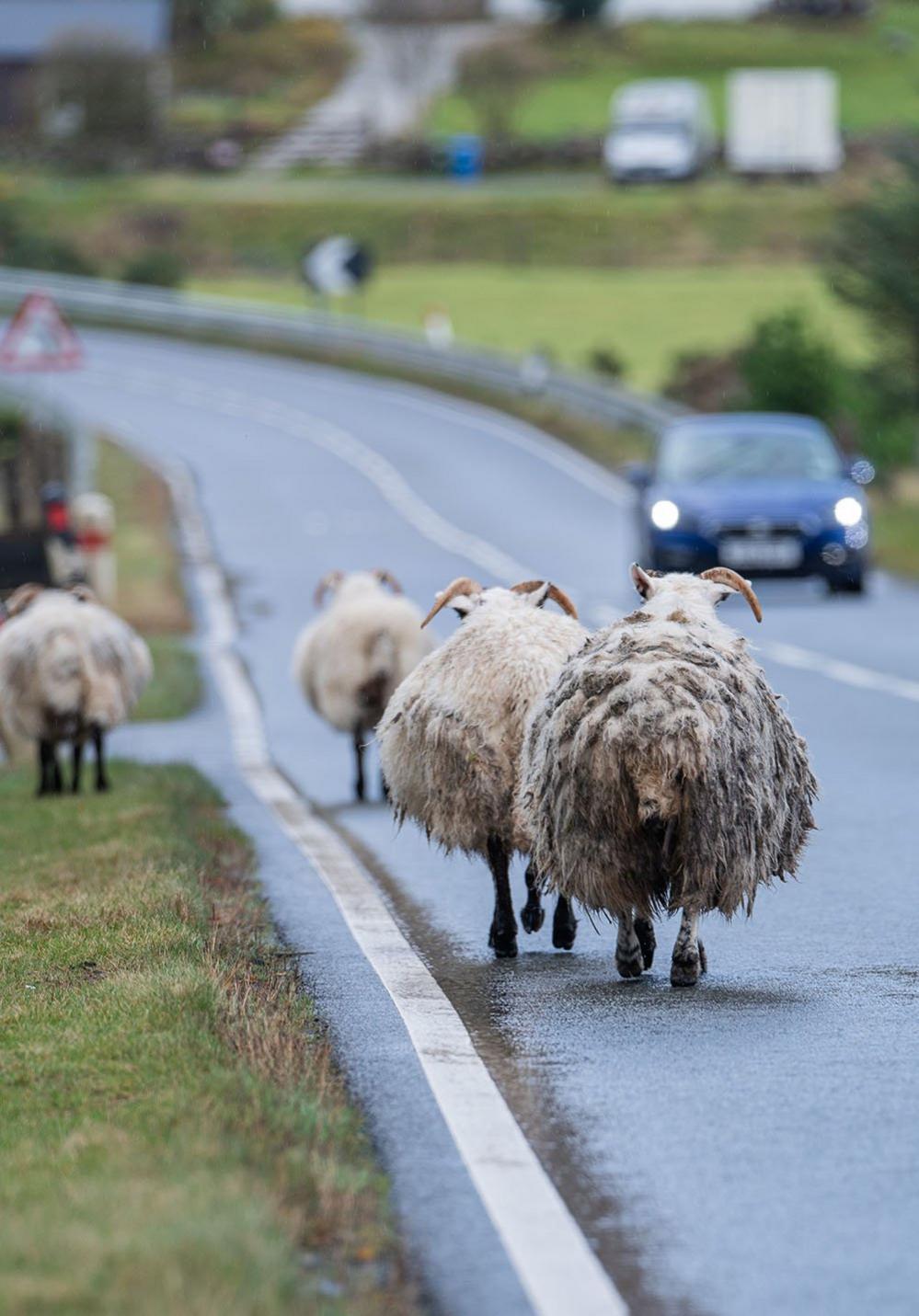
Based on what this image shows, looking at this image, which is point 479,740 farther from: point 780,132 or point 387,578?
point 780,132

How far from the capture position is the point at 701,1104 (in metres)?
6.19

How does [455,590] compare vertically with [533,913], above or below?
above

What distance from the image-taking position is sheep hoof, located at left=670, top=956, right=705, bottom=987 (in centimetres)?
776

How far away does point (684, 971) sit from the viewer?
7770 millimetres

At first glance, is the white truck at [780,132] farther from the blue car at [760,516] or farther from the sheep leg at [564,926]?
the sheep leg at [564,926]

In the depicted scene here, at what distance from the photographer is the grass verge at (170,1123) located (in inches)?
178

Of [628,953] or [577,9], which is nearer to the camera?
[628,953]

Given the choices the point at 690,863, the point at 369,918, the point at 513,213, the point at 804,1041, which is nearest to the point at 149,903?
the point at 369,918

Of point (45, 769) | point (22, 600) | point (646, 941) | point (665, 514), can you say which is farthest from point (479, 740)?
point (665, 514)

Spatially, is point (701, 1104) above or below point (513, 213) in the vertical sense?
below

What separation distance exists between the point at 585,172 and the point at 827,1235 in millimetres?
77832

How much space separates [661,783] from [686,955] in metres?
0.60

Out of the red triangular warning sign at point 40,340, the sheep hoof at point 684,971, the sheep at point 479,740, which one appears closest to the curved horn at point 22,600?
the sheep at point 479,740

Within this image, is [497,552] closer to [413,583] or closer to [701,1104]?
[413,583]
